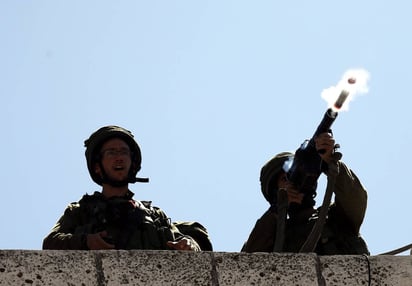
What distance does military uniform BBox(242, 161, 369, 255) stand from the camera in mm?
7520

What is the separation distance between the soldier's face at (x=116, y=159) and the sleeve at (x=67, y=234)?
34cm

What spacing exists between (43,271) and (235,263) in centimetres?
100

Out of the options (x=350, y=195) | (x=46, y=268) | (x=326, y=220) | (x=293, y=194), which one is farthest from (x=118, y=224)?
(x=46, y=268)

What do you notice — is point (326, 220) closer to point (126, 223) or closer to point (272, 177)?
point (272, 177)

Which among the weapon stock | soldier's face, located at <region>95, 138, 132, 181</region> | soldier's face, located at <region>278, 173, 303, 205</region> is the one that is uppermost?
soldier's face, located at <region>95, 138, 132, 181</region>

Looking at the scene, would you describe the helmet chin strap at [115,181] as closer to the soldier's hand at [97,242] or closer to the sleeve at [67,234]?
the sleeve at [67,234]

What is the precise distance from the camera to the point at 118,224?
24.5 feet

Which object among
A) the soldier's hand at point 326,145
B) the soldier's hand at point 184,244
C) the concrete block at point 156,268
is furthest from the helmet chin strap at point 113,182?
the concrete block at point 156,268

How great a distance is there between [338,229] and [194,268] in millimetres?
1791

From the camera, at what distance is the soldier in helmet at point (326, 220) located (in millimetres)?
7469

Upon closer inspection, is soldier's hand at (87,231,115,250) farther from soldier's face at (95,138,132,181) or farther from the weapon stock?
the weapon stock

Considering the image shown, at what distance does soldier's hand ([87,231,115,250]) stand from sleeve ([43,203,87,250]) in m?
0.05

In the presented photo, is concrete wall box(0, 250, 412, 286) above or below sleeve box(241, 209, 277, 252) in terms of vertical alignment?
below

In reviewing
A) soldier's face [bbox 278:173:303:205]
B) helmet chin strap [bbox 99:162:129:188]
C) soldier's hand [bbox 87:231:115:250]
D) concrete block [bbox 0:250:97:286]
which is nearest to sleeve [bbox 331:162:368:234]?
soldier's face [bbox 278:173:303:205]
